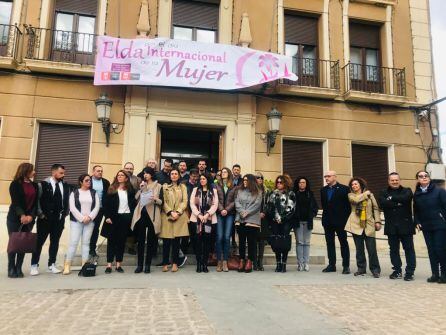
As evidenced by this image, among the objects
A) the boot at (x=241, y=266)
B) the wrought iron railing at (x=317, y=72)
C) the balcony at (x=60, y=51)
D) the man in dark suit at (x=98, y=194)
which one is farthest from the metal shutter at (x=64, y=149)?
the wrought iron railing at (x=317, y=72)

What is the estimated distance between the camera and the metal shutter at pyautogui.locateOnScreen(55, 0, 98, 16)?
1034 cm

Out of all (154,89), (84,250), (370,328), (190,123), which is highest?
(154,89)

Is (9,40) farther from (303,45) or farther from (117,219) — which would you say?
(303,45)

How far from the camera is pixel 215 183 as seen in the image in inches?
268

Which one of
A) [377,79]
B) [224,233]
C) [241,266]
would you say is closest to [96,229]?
[224,233]

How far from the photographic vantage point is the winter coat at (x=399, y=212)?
245 inches

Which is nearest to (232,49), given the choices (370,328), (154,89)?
(154,89)

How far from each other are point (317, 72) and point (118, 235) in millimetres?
8058

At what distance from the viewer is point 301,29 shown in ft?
38.3

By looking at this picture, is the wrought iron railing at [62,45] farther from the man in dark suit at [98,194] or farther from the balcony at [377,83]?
the balcony at [377,83]

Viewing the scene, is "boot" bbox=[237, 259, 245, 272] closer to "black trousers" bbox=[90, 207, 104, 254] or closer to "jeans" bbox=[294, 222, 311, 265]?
"jeans" bbox=[294, 222, 311, 265]

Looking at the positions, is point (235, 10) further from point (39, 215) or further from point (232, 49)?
point (39, 215)

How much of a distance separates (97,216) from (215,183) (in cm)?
214

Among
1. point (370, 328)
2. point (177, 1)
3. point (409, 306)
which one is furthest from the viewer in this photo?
point (177, 1)
